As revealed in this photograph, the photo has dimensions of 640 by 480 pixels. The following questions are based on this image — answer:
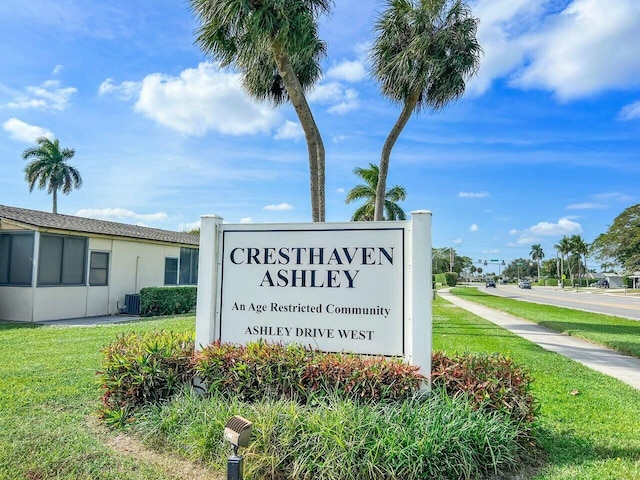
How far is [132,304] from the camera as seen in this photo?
15.4 metres

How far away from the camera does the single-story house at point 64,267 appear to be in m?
12.8

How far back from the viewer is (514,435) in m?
3.34

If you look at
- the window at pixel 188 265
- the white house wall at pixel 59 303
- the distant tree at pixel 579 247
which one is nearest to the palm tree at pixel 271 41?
the white house wall at pixel 59 303

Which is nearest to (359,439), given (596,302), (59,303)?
(59,303)

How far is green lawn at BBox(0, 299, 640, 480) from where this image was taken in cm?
326

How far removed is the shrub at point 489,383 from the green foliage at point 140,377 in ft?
7.78

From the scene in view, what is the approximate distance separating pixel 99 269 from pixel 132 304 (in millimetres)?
1641

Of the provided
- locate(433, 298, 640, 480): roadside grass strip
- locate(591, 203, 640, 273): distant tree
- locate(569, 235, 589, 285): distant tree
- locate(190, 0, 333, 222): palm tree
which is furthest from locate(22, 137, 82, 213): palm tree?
locate(569, 235, 589, 285): distant tree

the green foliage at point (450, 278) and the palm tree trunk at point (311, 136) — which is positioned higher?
the palm tree trunk at point (311, 136)

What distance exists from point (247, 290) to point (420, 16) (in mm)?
10494

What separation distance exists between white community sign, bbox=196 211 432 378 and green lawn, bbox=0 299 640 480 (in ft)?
4.30

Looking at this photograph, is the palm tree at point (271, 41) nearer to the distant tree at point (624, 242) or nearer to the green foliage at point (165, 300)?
the green foliage at point (165, 300)

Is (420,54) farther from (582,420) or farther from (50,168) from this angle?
(50,168)

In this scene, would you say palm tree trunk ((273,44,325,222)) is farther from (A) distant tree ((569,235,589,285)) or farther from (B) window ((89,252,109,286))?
(A) distant tree ((569,235,589,285))
